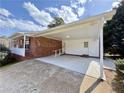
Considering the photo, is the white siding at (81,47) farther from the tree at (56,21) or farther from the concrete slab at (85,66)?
the tree at (56,21)

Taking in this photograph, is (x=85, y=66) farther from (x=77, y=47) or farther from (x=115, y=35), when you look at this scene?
(x=115, y=35)

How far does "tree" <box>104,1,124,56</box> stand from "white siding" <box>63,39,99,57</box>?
3369mm

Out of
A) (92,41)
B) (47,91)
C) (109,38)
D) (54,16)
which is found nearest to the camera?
(47,91)

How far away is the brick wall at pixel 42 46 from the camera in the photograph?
14723 millimetres

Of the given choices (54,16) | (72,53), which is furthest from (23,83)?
(54,16)

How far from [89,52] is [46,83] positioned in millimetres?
9887

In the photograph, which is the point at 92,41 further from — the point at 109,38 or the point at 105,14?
the point at 105,14

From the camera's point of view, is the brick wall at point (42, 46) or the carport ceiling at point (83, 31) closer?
the carport ceiling at point (83, 31)

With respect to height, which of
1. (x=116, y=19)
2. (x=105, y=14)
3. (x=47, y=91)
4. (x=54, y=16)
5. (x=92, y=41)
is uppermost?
(x=54, y=16)

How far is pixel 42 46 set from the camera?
50.9ft

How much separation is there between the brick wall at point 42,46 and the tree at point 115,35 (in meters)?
7.26

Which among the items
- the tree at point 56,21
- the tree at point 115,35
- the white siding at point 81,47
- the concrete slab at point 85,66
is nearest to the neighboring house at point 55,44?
the white siding at point 81,47

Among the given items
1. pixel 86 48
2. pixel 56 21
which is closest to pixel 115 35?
pixel 86 48

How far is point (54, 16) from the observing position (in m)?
32.8
